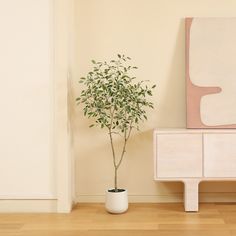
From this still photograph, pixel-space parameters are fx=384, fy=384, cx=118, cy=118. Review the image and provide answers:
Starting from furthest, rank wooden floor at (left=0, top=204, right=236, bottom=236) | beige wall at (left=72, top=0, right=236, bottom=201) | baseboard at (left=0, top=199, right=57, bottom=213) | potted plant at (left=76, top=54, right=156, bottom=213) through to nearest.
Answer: beige wall at (left=72, top=0, right=236, bottom=201) → baseboard at (left=0, top=199, right=57, bottom=213) → potted plant at (left=76, top=54, right=156, bottom=213) → wooden floor at (left=0, top=204, right=236, bottom=236)

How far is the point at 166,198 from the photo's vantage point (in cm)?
379

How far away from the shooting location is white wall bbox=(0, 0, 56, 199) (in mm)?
3451

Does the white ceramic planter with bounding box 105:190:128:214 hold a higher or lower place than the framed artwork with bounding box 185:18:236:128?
lower

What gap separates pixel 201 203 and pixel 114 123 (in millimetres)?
1155

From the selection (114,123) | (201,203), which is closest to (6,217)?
(114,123)

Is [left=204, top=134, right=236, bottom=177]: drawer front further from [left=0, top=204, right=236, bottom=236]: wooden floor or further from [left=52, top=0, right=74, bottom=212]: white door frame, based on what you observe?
[left=52, top=0, right=74, bottom=212]: white door frame

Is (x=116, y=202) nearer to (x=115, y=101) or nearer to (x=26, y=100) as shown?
(x=115, y=101)

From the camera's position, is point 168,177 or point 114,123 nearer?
point 168,177

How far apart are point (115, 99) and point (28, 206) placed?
1278 mm

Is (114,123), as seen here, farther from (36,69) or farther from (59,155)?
(36,69)

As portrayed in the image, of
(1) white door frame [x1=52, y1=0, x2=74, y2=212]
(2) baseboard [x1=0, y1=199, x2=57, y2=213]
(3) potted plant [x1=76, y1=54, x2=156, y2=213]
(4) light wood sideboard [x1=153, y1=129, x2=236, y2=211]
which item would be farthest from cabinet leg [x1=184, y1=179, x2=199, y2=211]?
(2) baseboard [x1=0, y1=199, x2=57, y2=213]

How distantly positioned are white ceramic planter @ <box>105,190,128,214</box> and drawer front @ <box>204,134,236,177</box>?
772 mm

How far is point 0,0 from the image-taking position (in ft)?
11.3

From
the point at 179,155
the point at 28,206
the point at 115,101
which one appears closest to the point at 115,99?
the point at 115,101
